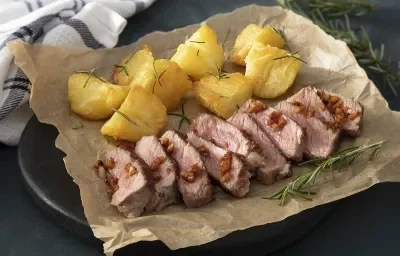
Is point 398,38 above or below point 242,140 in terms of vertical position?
below

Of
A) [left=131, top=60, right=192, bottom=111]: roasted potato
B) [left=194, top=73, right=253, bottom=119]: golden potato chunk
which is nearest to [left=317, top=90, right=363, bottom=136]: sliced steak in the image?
[left=194, top=73, right=253, bottom=119]: golden potato chunk


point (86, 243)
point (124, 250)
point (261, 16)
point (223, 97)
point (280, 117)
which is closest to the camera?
point (124, 250)

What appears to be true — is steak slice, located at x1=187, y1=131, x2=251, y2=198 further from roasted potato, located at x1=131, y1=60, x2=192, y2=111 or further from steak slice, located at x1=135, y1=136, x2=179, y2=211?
roasted potato, located at x1=131, y1=60, x2=192, y2=111

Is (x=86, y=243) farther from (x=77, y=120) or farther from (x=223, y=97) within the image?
(x=223, y=97)

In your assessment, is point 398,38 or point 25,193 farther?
point 398,38

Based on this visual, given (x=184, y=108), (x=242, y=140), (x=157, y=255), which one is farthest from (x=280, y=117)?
(x=157, y=255)

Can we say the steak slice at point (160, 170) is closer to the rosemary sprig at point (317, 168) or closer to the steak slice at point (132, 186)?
the steak slice at point (132, 186)

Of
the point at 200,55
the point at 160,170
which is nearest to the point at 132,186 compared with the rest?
the point at 160,170
